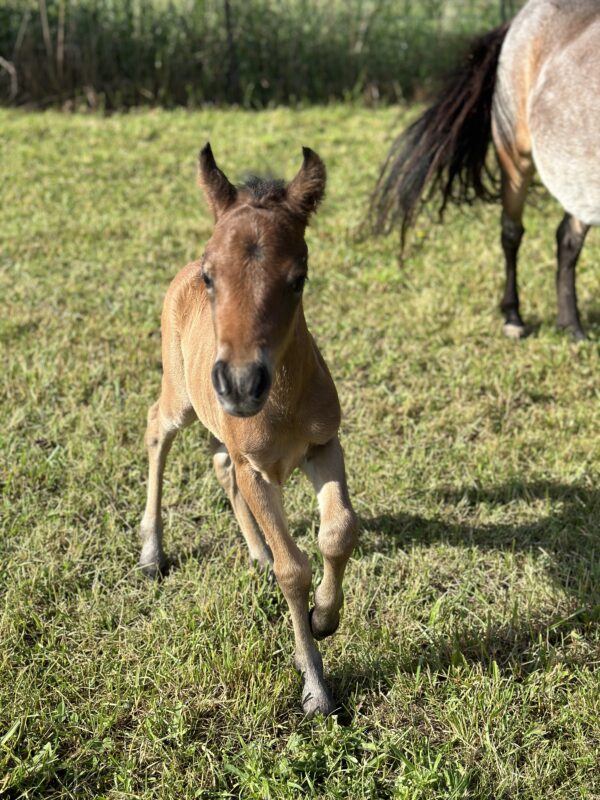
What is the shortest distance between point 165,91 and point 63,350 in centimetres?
678

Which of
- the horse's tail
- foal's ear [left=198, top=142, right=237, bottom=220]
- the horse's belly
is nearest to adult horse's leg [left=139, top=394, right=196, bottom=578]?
foal's ear [left=198, top=142, right=237, bottom=220]

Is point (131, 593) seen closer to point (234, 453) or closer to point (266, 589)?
point (266, 589)

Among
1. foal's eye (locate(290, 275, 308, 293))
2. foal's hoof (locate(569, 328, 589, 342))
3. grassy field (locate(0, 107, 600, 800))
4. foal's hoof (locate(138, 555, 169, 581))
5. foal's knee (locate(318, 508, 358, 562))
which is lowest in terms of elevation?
foal's hoof (locate(138, 555, 169, 581))

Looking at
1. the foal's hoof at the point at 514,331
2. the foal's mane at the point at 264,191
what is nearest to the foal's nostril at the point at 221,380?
the foal's mane at the point at 264,191

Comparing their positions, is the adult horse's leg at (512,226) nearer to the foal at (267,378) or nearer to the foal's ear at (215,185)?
the foal at (267,378)

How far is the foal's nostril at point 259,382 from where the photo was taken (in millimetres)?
2037

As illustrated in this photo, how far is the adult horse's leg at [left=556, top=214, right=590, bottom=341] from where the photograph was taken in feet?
17.2

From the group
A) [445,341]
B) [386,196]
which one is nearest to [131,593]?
[445,341]

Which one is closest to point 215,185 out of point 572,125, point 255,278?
point 255,278

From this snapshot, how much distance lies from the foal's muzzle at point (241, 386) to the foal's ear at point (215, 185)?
612 millimetres

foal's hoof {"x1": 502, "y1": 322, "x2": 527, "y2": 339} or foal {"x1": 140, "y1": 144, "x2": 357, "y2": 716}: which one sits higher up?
foal {"x1": 140, "y1": 144, "x2": 357, "y2": 716}

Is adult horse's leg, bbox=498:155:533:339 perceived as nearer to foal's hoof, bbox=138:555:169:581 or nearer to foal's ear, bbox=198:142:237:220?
foal's hoof, bbox=138:555:169:581

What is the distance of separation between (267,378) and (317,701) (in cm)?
120

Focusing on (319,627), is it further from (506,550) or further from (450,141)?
(450,141)
